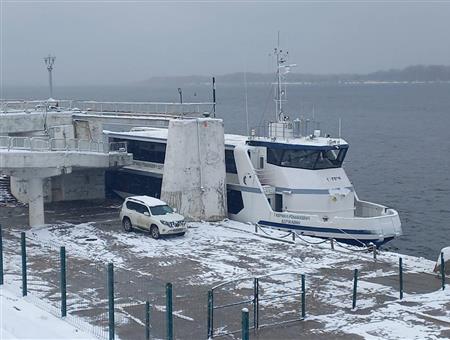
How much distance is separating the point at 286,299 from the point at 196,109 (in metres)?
16.0

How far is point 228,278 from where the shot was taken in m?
22.4

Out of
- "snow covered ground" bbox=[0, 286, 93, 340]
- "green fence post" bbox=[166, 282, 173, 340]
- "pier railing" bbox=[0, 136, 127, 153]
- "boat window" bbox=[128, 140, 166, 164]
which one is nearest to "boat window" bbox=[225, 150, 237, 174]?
"boat window" bbox=[128, 140, 166, 164]

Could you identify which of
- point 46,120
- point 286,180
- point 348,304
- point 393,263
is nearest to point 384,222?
point 286,180

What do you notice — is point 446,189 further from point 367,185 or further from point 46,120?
point 46,120

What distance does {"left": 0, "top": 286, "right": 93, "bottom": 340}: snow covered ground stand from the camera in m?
15.3

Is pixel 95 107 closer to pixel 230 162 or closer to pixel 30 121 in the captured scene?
pixel 30 121

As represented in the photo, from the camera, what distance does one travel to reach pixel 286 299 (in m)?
19.8

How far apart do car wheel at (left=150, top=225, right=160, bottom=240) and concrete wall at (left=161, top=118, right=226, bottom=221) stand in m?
Answer: 4.21

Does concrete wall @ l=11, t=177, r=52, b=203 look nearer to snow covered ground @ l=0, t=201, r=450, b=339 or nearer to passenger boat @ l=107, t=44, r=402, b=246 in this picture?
snow covered ground @ l=0, t=201, r=450, b=339

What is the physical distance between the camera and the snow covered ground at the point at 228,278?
17.6 m

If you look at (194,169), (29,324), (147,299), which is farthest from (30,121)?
(29,324)

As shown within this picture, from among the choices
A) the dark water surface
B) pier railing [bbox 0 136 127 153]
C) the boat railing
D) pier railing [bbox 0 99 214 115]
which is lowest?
the dark water surface

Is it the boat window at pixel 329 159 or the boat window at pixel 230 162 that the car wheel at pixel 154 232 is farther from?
the boat window at pixel 329 159

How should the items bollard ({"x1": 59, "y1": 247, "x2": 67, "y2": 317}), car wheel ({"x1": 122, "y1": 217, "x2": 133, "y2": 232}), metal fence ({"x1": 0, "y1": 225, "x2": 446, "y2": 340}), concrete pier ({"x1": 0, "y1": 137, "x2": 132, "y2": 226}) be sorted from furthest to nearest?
car wheel ({"x1": 122, "y1": 217, "x2": 133, "y2": 232}) → concrete pier ({"x1": 0, "y1": 137, "x2": 132, "y2": 226}) → bollard ({"x1": 59, "y1": 247, "x2": 67, "y2": 317}) → metal fence ({"x1": 0, "y1": 225, "x2": 446, "y2": 340})
